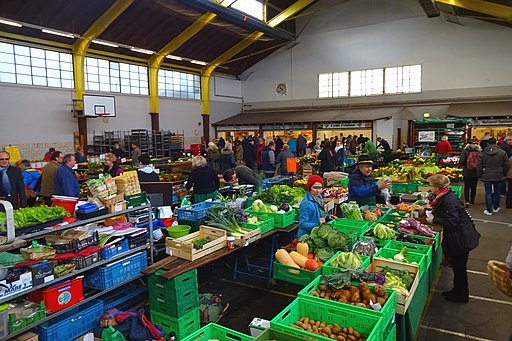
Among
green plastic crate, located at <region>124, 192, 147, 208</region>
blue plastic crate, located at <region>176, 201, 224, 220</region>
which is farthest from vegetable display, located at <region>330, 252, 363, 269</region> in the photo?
green plastic crate, located at <region>124, 192, 147, 208</region>

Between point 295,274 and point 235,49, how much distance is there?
678 inches

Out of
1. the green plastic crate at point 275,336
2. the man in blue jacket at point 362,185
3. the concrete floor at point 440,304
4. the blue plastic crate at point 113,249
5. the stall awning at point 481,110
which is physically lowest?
the concrete floor at point 440,304

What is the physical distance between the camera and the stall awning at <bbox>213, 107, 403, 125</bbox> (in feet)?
58.9

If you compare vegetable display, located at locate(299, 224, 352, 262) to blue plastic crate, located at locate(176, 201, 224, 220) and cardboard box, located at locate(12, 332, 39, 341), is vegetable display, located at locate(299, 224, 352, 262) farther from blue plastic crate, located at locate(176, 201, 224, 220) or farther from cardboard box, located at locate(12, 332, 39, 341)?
cardboard box, located at locate(12, 332, 39, 341)

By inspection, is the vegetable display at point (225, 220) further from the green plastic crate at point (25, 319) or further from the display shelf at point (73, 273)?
the green plastic crate at point (25, 319)

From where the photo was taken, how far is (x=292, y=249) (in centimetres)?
399

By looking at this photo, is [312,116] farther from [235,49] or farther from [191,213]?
[191,213]

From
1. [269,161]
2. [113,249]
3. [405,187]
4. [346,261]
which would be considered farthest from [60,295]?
[269,161]

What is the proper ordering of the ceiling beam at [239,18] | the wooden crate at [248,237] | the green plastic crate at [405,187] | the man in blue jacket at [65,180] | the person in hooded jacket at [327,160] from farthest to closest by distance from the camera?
the ceiling beam at [239,18] → the person in hooded jacket at [327,160] → the green plastic crate at [405,187] → the man in blue jacket at [65,180] → the wooden crate at [248,237]

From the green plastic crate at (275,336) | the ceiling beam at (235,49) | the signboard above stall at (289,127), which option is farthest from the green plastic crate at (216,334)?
the signboard above stall at (289,127)

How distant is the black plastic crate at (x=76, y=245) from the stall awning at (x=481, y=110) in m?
16.2

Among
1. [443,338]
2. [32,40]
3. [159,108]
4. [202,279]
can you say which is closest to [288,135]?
[159,108]

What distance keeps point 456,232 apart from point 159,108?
53.6 ft

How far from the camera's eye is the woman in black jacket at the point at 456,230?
4.10 metres
